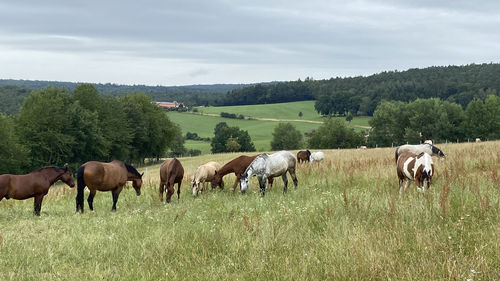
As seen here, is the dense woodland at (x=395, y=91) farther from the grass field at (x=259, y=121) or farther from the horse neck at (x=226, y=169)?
the horse neck at (x=226, y=169)

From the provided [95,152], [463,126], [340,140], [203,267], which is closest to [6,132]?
[95,152]

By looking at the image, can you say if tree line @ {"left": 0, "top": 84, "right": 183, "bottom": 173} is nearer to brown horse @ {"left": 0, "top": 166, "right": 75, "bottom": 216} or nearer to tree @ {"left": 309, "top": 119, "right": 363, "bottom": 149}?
brown horse @ {"left": 0, "top": 166, "right": 75, "bottom": 216}

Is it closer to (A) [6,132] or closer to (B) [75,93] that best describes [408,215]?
(A) [6,132]

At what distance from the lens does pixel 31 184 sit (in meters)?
11.3

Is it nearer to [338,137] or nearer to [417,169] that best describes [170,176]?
[417,169]

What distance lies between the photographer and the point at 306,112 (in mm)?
162250

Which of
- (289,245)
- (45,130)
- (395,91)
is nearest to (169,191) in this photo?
(289,245)

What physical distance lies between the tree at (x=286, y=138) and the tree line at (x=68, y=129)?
4717 cm

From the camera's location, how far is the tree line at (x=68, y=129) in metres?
48.3

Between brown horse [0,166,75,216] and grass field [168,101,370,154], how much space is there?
96.4m

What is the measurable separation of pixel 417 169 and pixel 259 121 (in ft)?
451

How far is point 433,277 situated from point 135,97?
72.6 metres

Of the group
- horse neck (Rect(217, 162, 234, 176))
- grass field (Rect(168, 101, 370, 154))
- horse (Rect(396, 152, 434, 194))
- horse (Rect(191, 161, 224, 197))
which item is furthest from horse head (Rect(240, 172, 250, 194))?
grass field (Rect(168, 101, 370, 154))

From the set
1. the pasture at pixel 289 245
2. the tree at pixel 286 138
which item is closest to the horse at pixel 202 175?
the pasture at pixel 289 245
